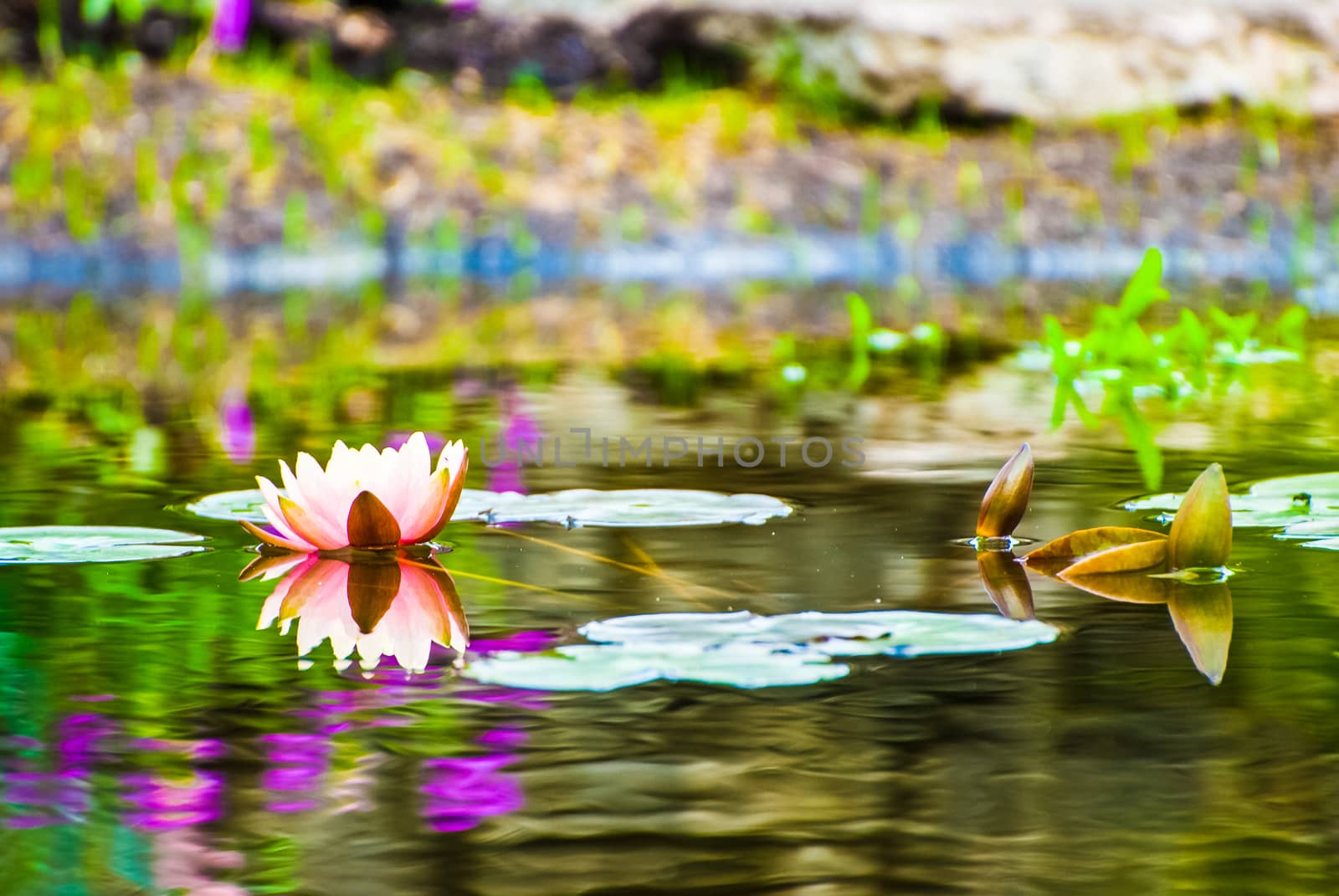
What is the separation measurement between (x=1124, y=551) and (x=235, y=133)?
628 cm

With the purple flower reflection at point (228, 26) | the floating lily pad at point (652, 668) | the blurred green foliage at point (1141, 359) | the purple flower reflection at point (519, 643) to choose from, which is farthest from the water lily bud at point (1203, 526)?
the purple flower reflection at point (228, 26)

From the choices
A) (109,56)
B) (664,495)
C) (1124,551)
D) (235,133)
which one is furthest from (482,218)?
(1124,551)

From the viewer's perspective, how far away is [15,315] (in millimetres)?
5590

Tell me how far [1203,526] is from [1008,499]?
0.78ft

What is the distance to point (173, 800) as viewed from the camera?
1.12 meters

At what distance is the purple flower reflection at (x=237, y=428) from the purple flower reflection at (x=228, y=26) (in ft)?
16.9

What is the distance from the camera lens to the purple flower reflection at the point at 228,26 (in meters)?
8.42

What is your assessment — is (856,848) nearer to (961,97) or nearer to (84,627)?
(84,627)

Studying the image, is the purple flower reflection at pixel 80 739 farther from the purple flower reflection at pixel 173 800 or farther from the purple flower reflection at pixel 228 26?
the purple flower reflection at pixel 228 26

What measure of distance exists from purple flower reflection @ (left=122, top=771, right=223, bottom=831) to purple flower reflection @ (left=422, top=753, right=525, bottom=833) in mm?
125

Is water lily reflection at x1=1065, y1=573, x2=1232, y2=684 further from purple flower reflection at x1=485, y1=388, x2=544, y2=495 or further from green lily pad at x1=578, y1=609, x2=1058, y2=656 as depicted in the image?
purple flower reflection at x1=485, y1=388, x2=544, y2=495

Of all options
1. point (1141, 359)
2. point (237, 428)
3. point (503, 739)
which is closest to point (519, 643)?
point (503, 739)

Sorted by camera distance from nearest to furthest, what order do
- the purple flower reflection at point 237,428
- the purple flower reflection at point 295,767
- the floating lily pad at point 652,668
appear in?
the purple flower reflection at point 295,767 < the floating lily pad at point 652,668 < the purple flower reflection at point 237,428

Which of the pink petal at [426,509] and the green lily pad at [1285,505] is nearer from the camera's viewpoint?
the pink petal at [426,509]
